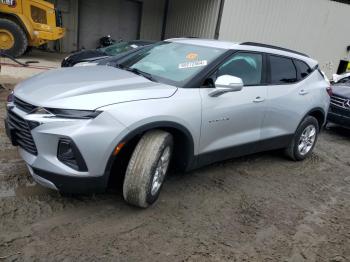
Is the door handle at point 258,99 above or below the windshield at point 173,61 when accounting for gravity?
below

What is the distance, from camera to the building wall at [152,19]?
57.4ft

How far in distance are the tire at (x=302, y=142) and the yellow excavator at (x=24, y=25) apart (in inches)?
382

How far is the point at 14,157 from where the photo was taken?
4383 millimetres

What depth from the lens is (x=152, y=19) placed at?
698 inches

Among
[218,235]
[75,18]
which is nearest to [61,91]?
[218,235]

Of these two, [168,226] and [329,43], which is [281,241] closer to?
[168,226]

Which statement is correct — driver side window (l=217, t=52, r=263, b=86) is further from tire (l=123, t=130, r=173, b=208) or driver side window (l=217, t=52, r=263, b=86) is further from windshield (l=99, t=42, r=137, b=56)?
windshield (l=99, t=42, r=137, b=56)

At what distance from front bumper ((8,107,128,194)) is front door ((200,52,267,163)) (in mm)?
1116

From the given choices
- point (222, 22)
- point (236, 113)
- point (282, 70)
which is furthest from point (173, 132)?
point (222, 22)

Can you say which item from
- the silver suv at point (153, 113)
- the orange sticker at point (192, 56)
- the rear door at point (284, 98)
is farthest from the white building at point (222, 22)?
the orange sticker at point (192, 56)

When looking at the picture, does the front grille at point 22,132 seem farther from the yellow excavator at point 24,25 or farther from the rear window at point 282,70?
the yellow excavator at point 24,25

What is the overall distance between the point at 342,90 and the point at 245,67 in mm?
4930

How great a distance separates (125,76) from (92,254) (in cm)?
183

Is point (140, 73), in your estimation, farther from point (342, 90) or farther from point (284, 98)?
point (342, 90)
